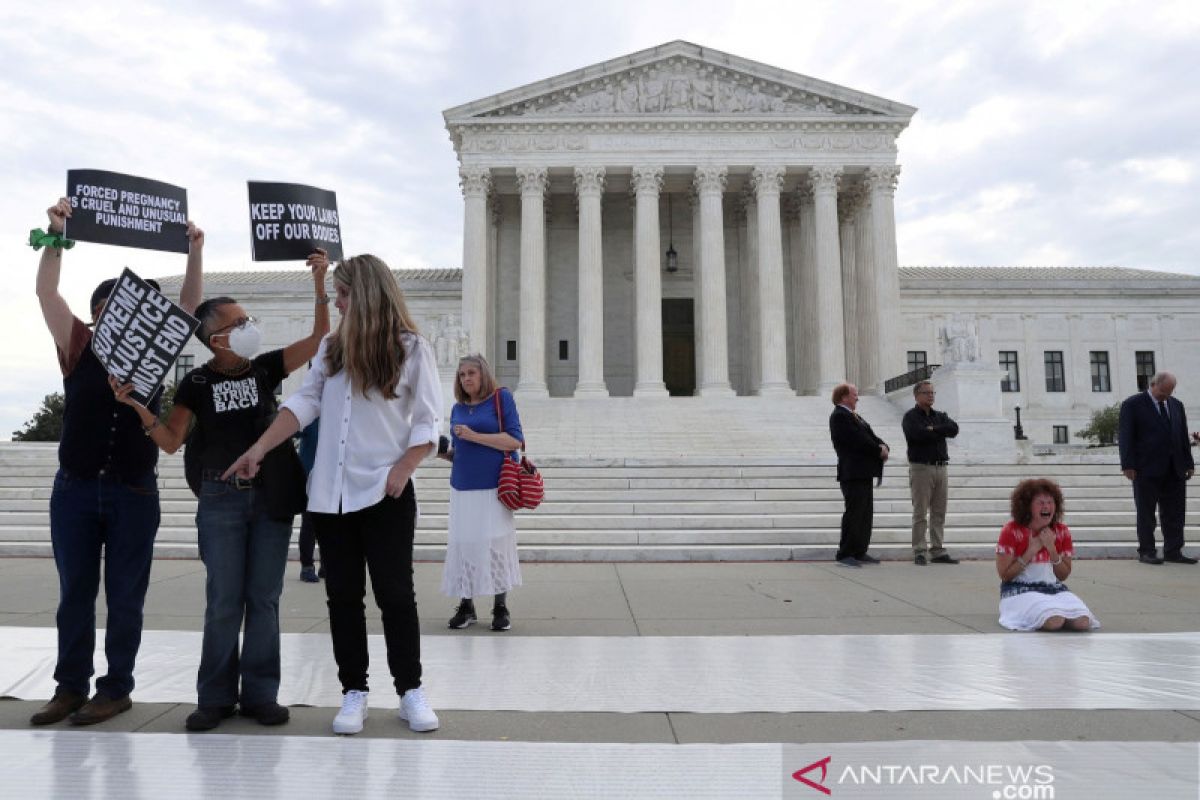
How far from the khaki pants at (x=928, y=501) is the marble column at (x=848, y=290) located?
2615cm

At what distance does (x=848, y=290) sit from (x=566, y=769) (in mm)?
36811

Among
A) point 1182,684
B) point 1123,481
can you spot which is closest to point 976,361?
point 1123,481

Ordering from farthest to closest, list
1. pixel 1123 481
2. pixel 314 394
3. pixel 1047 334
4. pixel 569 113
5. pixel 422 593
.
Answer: pixel 1047 334 < pixel 569 113 < pixel 1123 481 < pixel 422 593 < pixel 314 394

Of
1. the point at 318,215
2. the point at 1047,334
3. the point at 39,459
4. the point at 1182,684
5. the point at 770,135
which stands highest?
the point at 770,135

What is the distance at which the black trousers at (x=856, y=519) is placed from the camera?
1071 centimetres

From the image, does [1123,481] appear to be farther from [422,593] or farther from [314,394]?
[314,394]

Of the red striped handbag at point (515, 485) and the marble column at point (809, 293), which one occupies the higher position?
the marble column at point (809, 293)

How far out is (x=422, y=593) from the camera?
8570mm

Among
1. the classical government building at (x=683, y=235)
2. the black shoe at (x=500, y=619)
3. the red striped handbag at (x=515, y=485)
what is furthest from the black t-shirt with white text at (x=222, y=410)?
the classical government building at (x=683, y=235)

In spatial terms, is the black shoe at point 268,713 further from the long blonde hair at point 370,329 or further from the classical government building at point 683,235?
the classical government building at point 683,235

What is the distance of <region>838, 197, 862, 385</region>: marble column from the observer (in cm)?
3719

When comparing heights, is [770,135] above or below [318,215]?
above

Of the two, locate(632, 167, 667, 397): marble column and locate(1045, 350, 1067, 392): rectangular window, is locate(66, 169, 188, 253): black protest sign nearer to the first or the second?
locate(632, 167, 667, 397): marble column

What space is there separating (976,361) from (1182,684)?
2181 cm
